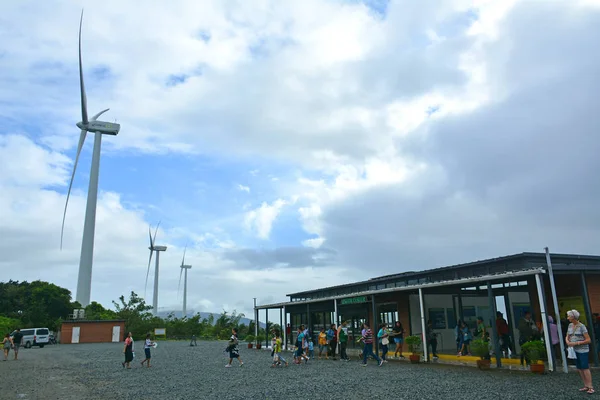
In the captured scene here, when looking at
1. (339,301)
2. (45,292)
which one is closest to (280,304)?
(339,301)

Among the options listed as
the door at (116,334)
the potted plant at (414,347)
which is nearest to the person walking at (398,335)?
the potted plant at (414,347)

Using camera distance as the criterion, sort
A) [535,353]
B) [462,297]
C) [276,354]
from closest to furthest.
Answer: [535,353], [276,354], [462,297]

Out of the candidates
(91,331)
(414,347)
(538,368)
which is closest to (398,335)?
(414,347)

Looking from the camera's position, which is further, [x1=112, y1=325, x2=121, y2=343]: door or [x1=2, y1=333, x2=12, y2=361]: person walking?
[x1=112, y1=325, x2=121, y2=343]: door

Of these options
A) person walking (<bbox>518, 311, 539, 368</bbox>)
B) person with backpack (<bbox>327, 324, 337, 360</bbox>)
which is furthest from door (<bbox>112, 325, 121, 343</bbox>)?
person walking (<bbox>518, 311, 539, 368</bbox>)

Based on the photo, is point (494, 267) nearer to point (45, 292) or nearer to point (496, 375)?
point (496, 375)

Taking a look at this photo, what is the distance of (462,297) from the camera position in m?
19.8

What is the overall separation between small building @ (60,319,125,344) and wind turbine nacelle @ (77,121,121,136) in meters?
22.1

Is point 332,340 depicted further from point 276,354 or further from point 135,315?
point 135,315

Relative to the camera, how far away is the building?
1420 centimetres

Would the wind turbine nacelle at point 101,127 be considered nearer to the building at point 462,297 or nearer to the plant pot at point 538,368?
the building at point 462,297

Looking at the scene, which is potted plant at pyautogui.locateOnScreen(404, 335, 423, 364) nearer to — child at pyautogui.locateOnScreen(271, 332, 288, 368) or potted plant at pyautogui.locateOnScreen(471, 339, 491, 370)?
potted plant at pyautogui.locateOnScreen(471, 339, 491, 370)

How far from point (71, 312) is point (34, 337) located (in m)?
18.5

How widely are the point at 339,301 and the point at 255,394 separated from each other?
39.6 ft
